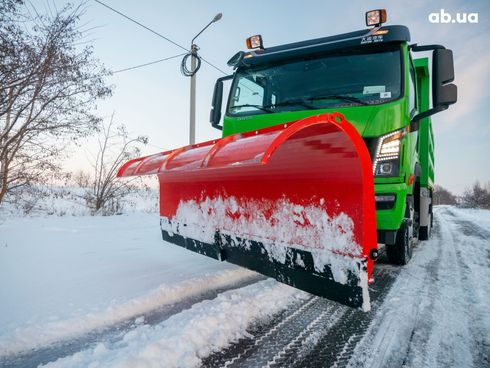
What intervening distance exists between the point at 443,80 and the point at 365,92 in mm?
772

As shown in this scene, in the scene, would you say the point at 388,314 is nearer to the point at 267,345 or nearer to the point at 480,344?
the point at 480,344

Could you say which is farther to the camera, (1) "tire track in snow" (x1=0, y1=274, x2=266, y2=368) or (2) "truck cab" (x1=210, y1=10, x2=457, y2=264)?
(2) "truck cab" (x1=210, y1=10, x2=457, y2=264)

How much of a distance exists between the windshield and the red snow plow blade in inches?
37.0

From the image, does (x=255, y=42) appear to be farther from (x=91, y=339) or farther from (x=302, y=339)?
(x=91, y=339)

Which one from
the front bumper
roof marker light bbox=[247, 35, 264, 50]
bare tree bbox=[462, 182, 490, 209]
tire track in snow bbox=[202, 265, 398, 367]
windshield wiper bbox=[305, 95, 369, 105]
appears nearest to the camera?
tire track in snow bbox=[202, 265, 398, 367]

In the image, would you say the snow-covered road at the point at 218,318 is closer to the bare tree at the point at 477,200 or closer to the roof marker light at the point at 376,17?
the roof marker light at the point at 376,17

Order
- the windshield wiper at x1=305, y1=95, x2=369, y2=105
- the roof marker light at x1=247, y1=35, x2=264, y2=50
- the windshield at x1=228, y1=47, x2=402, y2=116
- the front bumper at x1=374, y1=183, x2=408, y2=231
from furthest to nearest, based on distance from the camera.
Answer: the roof marker light at x1=247, y1=35, x2=264, y2=50 → the windshield at x1=228, y1=47, x2=402, y2=116 → the windshield wiper at x1=305, y1=95, x2=369, y2=105 → the front bumper at x1=374, y1=183, x2=408, y2=231

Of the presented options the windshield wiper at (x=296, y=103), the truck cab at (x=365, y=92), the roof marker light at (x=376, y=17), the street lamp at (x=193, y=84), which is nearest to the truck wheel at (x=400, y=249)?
the truck cab at (x=365, y=92)

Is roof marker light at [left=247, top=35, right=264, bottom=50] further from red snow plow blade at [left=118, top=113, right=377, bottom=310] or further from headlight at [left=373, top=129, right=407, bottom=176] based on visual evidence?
headlight at [left=373, top=129, right=407, bottom=176]

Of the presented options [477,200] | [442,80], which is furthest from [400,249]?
[477,200]

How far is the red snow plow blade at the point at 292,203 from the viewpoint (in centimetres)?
168

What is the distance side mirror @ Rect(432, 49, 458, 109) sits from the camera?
2.82 m

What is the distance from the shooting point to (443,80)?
2.86 meters

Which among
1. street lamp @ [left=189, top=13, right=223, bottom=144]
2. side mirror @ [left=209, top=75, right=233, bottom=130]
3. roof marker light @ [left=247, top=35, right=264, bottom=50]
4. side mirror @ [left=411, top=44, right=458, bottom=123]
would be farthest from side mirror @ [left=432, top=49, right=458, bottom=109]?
street lamp @ [left=189, top=13, right=223, bottom=144]
